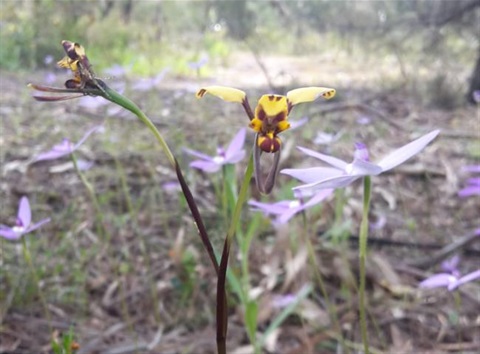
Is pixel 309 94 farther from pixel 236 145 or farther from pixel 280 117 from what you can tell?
pixel 236 145

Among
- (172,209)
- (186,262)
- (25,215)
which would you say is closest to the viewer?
(25,215)

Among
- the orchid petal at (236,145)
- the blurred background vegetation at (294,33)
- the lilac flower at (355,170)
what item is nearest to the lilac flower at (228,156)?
the orchid petal at (236,145)

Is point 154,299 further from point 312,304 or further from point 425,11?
point 425,11

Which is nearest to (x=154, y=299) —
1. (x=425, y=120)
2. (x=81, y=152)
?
(x=81, y=152)

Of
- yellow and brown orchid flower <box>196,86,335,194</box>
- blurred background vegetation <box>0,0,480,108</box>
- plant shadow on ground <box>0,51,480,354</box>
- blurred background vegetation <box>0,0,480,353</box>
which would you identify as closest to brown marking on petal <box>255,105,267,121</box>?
yellow and brown orchid flower <box>196,86,335,194</box>

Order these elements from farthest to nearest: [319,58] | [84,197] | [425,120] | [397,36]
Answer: [319,58]
[397,36]
[425,120]
[84,197]

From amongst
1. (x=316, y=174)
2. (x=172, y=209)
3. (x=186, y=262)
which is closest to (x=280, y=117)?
(x=316, y=174)

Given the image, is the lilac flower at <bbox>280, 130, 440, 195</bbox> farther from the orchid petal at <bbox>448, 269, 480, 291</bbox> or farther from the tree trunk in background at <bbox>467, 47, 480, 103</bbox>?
the tree trunk in background at <bbox>467, 47, 480, 103</bbox>
